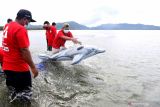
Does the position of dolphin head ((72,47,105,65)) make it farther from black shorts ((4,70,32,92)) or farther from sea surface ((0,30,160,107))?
black shorts ((4,70,32,92))

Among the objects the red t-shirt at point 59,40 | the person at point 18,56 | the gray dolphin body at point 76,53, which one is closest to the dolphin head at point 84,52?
the gray dolphin body at point 76,53

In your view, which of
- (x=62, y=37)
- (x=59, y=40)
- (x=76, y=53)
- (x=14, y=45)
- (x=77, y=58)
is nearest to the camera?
(x=14, y=45)

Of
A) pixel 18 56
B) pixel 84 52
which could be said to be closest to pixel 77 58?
pixel 84 52

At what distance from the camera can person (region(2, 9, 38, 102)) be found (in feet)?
21.5

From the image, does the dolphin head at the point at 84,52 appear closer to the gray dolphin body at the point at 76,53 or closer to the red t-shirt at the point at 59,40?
the gray dolphin body at the point at 76,53

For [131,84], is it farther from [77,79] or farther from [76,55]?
[76,55]

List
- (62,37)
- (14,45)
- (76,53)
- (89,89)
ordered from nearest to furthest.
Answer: (14,45), (89,89), (76,53), (62,37)

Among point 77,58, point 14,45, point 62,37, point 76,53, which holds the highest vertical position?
point 14,45

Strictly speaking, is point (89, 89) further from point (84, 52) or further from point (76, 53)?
point (76, 53)

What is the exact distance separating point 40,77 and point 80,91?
7.66 ft

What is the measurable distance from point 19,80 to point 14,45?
1026 millimetres

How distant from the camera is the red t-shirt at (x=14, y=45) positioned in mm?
6512

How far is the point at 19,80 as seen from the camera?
7328 millimetres

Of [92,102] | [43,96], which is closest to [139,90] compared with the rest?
[92,102]
